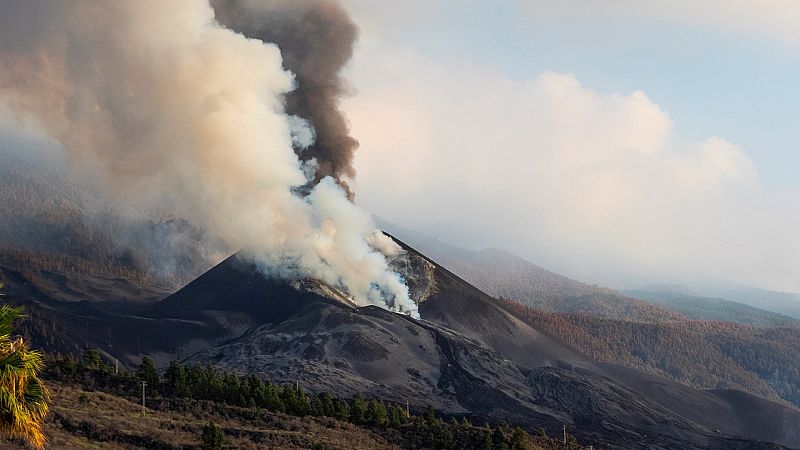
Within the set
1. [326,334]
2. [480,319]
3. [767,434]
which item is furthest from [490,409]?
[767,434]

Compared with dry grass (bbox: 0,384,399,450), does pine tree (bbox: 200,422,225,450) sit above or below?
above

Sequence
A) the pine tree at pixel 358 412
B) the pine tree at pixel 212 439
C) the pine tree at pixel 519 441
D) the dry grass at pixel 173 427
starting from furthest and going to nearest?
1. the pine tree at pixel 358 412
2. the pine tree at pixel 519 441
3. the dry grass at pixel 173 427
4. the pine tree at pixel 212 439

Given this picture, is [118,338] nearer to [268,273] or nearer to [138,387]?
[268,273]

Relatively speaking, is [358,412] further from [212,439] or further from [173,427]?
[212,439]

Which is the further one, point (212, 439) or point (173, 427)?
point (173, 427)

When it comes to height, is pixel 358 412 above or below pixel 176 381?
above

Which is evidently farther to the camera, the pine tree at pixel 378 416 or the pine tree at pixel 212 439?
the pine tree at pixel 378 416

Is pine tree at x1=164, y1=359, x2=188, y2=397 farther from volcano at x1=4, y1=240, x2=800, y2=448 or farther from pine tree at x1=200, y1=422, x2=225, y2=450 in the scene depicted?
volcano at x1=4, y1=240, x2=800, y2=448

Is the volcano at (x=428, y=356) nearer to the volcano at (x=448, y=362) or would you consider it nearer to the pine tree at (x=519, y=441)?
the volcano at (x=448, y=362)

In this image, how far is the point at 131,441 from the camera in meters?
59.2

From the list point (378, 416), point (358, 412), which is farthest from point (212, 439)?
point (358, 412)

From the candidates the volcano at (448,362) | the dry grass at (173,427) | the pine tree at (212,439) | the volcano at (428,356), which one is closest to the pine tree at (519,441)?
the dry grass at (173,427)

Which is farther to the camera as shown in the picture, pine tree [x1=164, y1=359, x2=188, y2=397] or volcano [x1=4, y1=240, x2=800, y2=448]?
volcano [x1=4, y1=240, x2=800, y2=448]

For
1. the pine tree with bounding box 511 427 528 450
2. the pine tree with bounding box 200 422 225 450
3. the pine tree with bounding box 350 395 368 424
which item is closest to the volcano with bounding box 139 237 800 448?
the pine tree with bounding box 350 395 368 424
